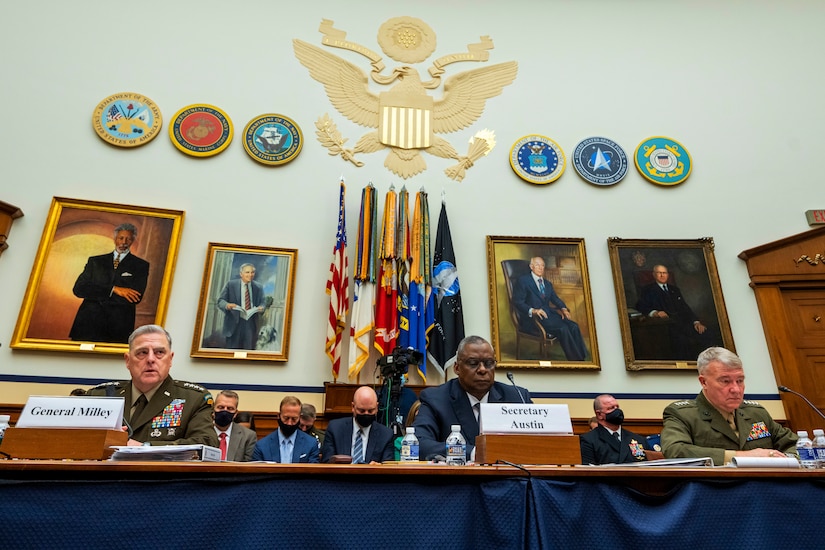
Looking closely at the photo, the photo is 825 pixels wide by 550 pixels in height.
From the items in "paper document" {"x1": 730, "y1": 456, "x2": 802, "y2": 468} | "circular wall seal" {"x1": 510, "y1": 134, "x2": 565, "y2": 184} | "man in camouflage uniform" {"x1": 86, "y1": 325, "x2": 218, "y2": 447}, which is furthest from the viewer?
"circular wall seal" {"x1": 510, "y1": 134, "x2": 565, "y2": 184}

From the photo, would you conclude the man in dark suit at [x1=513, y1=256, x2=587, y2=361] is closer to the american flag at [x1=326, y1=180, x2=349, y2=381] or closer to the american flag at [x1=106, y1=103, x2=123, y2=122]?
the american flag at [x1=326, y1=180, x2=349, y2=381]

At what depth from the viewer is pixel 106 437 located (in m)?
1.95

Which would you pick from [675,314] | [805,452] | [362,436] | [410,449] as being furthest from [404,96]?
[805,452]

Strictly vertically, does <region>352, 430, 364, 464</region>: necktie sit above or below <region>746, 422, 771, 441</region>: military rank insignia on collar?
below

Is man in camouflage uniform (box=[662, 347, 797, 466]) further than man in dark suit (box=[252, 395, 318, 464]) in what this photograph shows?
No

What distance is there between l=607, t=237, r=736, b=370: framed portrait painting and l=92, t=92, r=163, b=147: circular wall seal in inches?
217

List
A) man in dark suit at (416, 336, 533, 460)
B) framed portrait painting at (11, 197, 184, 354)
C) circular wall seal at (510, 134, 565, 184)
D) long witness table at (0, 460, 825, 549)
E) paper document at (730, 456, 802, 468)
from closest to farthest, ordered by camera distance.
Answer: long witness table at (0, 460, 825, 549), paper document at (730, 456, 802, 468), man in dark suit at (416, 336, 533, 460), framed portrait painting at (11, 197, 184, 354), circular wall seal at (510, 134, 565, 184)

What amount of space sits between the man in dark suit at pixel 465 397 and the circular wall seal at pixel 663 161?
468 centimetres

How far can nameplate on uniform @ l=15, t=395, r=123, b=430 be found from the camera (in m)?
2.01

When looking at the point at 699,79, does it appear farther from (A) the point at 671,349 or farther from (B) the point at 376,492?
(B) the point at 376,492

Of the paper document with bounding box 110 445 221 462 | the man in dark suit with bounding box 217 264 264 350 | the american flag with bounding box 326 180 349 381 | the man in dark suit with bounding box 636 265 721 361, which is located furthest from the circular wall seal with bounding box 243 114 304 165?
the paper document with bounding box 110 445 221 462

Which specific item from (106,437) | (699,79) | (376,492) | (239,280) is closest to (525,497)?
(376,492)

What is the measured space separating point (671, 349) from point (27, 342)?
6611 mm

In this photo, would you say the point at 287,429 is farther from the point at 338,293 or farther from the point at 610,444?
the point at 610,444
